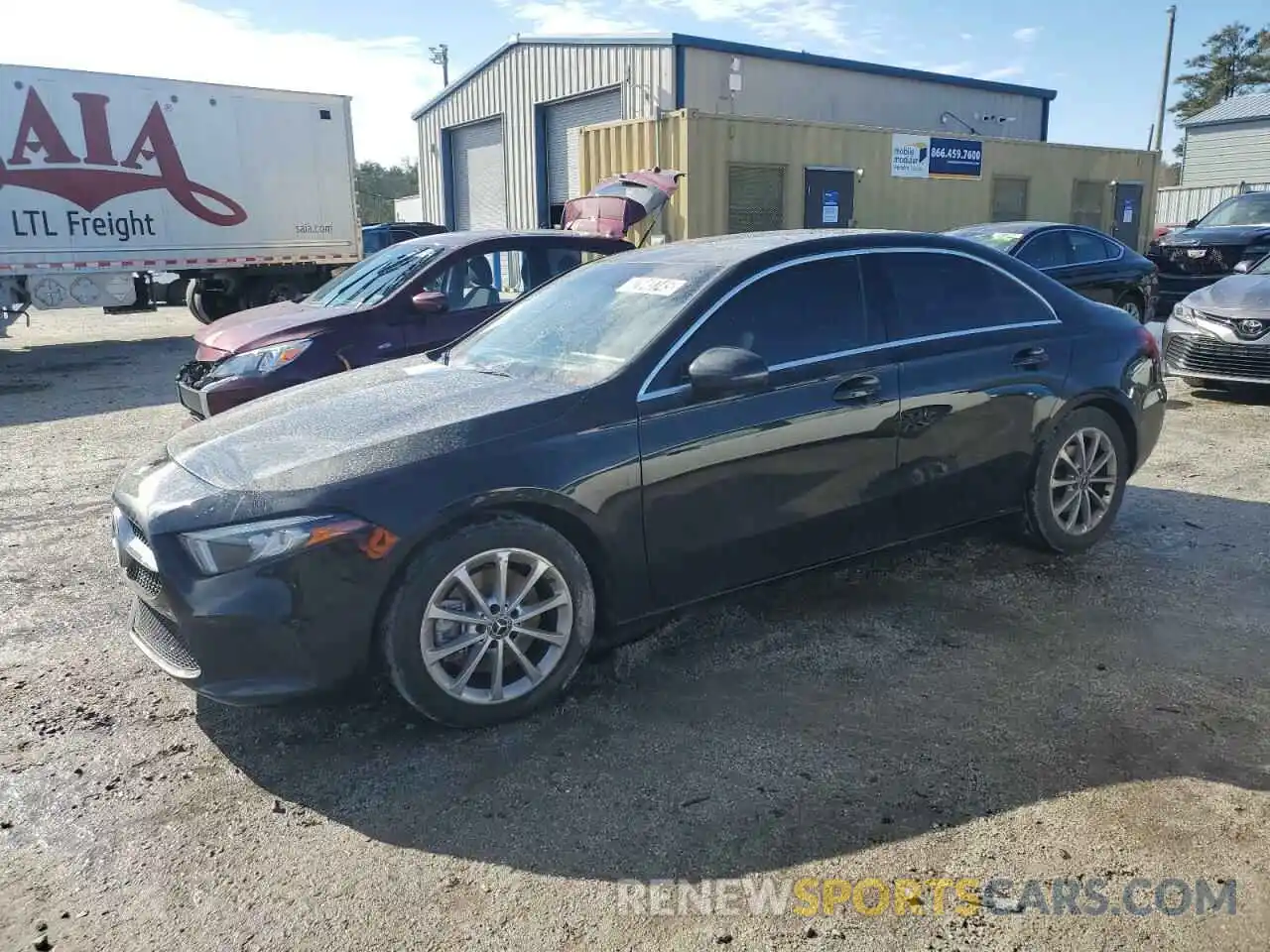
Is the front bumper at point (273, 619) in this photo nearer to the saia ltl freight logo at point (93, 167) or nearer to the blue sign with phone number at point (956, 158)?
the saia ltl freight logo at point (93, 167)

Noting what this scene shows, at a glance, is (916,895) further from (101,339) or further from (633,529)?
(101,339)

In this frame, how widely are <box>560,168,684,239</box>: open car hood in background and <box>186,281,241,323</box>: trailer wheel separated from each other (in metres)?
6.80

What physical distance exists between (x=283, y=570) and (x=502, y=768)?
0.91m

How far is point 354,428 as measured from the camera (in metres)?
3.36

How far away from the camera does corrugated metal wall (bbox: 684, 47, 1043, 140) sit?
19172 millimetres

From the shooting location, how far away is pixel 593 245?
24.9 feet

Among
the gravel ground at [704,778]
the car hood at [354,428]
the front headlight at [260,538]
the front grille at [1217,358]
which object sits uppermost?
the car hood at [354,428]

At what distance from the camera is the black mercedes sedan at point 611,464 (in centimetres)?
298

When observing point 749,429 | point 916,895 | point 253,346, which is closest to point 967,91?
point 253,346

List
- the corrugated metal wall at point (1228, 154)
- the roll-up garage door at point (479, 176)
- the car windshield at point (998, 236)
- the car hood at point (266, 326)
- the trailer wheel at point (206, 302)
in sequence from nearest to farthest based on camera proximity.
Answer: the car hood at point (266, 326) < the car windshield at point (998, 236) < the trailer wheel at point (206, 302) < the roll-up garage door at point (479, 176) < the corrugated metal wall at point (1228, 154)

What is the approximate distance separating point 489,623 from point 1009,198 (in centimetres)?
1986

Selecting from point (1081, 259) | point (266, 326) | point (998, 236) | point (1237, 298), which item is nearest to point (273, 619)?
point (266, 326)

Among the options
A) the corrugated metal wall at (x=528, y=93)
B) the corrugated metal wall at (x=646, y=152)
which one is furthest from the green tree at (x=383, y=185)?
the corrugated metal wall at (x=646, y=152)

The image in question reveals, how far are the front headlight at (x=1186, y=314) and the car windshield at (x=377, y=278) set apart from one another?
668 centimetres
